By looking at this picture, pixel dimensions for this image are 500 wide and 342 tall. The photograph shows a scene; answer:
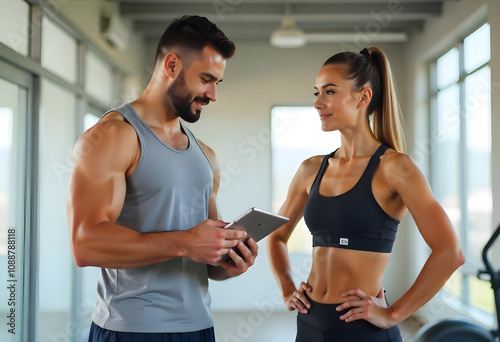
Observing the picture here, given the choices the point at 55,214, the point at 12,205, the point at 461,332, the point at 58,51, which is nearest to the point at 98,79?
the point at 58,51

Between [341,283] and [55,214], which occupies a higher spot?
[55,214]

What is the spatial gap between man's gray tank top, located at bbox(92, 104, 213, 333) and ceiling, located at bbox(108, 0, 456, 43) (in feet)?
13.6

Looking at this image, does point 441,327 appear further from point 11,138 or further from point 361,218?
point 11,138

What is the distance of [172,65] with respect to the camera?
61.2 inches

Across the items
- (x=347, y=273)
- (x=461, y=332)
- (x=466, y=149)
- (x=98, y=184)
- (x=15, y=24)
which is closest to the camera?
(x=461, y=332)

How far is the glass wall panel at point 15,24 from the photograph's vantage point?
9.96 ft

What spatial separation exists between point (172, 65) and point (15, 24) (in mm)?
2139

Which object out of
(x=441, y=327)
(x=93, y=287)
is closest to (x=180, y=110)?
(x=441, y=327)

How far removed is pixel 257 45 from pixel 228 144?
4.37 feet

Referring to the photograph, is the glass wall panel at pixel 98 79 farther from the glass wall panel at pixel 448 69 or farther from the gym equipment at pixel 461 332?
the gym equipment at pixel 461 332

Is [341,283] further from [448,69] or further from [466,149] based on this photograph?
[448,69]

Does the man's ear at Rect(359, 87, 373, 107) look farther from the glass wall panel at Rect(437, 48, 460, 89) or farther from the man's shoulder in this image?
the glass wall panel at Rect(437, 48, 460, 89)

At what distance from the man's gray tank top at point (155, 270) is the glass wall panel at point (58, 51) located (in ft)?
8.55

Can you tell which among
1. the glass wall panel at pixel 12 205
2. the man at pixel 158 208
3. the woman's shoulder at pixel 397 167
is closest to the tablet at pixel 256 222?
the man at pixel 158 208
